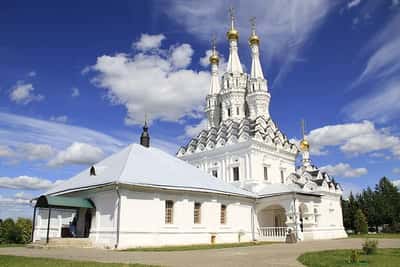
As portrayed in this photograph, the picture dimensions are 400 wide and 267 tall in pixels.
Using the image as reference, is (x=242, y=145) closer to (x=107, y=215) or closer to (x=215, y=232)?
(x=215, y=232)

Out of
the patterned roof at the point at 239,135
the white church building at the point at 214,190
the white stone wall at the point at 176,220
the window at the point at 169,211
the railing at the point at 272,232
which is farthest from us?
the patterned roof at the point at 239,135

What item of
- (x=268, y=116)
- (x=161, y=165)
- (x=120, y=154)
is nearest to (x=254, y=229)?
(x=161, y=165)

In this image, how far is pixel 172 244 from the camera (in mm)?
21719

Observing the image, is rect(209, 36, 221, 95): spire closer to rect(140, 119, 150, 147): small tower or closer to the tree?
rect(140, 119, 150, 147): small tower

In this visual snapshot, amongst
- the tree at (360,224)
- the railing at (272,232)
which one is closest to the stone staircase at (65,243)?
the railing at (272,232)

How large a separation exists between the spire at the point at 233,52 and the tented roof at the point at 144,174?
20.0m

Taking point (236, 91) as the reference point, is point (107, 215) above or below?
below

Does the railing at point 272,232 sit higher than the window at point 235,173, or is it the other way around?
the window at point 235,173

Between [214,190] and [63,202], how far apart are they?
9.66 metres

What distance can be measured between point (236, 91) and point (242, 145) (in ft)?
28.9

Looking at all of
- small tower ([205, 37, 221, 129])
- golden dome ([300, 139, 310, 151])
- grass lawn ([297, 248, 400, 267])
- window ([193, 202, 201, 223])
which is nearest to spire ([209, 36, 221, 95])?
small tower ([205, 37, 221, 129])

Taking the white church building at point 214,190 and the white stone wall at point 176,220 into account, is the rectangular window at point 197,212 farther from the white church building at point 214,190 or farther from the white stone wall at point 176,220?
the white stone wall at point 176,220

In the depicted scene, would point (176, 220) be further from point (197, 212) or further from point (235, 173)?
point (235, 173)

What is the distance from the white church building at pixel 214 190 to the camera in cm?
2069
